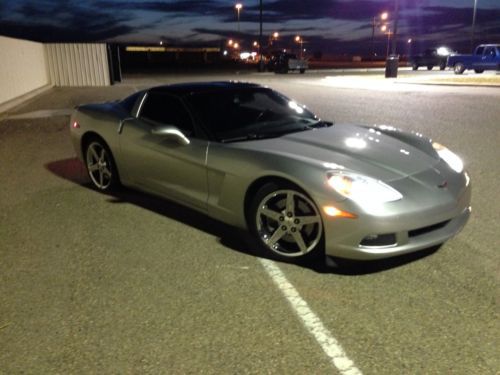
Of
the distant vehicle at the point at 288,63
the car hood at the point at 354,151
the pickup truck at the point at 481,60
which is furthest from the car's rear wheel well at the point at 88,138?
the distant vehicle at the point at 288,63

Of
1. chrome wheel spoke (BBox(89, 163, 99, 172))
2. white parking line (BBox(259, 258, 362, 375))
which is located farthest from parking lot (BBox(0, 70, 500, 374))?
chrome wheel spoke (BBox(89, 163, 99, 172))

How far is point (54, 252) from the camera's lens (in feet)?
13.9

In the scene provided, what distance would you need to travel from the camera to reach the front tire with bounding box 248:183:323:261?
12.1 ft

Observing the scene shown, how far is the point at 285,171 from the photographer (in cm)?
373

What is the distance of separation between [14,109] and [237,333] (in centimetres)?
1502

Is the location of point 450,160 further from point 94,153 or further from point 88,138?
point 88,138

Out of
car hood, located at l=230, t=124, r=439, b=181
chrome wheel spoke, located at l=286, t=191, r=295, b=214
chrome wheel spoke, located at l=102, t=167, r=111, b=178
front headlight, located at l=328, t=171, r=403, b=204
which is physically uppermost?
car hood, located at l=230, t=124, r=439, b=181

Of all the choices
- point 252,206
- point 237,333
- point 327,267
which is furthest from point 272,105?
point 237,333

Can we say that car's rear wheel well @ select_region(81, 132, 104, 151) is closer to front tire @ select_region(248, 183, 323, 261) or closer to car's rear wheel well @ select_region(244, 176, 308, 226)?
car's rear wheel well @ select_region(244, 176, 308, 226)

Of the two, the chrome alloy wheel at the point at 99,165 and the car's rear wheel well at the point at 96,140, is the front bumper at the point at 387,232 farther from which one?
the chrome alloy wheel at the point at 99,165

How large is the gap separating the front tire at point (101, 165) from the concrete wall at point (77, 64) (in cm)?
2293

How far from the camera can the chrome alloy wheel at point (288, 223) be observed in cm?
370

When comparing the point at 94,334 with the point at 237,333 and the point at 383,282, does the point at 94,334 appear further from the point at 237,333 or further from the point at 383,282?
the point at 383,282

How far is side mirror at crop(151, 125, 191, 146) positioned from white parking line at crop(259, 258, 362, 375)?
1.34 metres
